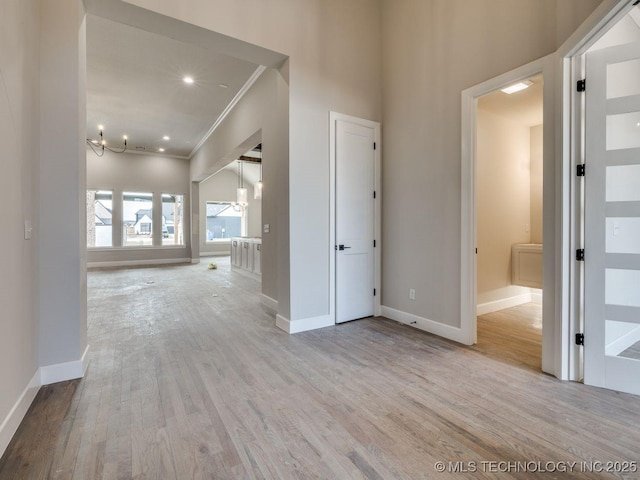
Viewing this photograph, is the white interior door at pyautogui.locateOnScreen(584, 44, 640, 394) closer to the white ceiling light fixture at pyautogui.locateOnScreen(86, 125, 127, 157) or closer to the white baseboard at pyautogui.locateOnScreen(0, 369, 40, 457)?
the white baseboard at pyautogui.locateOnScreen(0, 369, 40, 457)

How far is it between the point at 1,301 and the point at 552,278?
3.67m

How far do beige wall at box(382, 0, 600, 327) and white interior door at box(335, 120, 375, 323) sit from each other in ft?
0.78

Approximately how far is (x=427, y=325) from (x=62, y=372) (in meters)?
3.44

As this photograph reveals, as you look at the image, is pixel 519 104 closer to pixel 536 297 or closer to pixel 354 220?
pixel 354 220

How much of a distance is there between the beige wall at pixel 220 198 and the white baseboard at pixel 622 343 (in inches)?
430

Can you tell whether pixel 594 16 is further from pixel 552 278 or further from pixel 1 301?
pixel 1 301

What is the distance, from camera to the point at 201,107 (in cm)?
630

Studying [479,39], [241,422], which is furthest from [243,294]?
[479,39]

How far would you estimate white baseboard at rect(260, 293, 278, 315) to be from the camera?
4.27 meters

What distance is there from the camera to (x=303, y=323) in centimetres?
348

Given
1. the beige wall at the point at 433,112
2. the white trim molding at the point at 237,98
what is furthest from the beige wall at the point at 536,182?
the white trim molding at the point at 237,98

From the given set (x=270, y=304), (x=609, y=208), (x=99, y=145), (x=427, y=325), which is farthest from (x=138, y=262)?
(x=609, y=208)

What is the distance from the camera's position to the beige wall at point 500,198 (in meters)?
4.22

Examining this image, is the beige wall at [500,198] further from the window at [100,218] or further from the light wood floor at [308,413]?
the window at [100,218]
